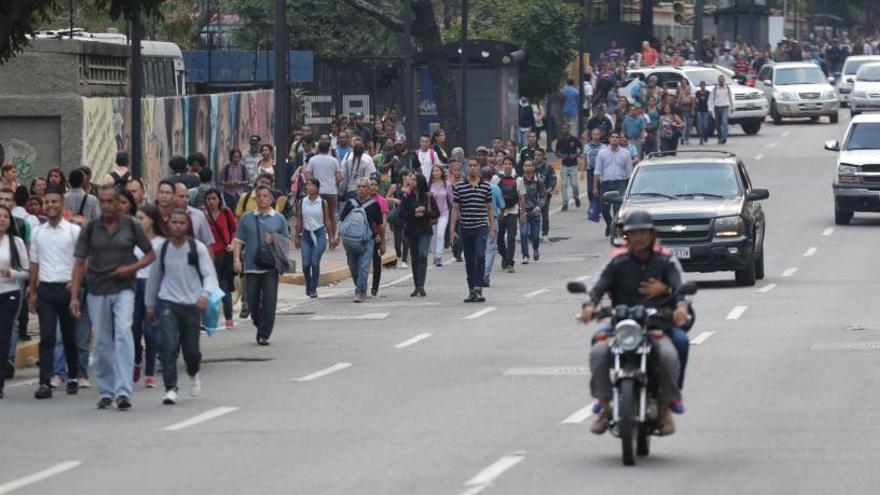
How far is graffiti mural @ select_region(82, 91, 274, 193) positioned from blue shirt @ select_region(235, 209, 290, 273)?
7357 millimetres

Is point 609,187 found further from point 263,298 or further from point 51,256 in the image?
point 51,256

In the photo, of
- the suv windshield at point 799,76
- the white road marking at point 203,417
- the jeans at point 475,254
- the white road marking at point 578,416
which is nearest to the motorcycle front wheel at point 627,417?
the white road marking at point 578,416

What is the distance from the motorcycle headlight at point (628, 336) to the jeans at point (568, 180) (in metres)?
29.5

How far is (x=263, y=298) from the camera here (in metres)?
21.3

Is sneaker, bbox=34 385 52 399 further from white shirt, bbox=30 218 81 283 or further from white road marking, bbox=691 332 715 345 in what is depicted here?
white road marking, bbox=691 332 715 345

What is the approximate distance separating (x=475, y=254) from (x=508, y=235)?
4946mm

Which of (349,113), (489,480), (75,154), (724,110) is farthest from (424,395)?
(724,110)

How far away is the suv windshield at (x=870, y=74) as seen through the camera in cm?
6481

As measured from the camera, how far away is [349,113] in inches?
1791

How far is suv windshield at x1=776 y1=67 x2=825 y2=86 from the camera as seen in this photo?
64.0 metres

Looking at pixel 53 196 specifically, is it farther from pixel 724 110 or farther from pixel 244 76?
pixel 724 110

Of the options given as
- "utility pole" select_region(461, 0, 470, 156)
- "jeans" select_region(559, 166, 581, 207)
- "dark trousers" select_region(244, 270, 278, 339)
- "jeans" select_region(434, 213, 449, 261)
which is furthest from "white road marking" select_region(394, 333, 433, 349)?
"utility pole" select_region(461, 0, 470, 156)

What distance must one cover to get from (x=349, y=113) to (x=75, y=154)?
17843 millimetres

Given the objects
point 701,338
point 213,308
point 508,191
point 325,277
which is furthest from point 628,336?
point 508,191
